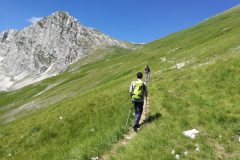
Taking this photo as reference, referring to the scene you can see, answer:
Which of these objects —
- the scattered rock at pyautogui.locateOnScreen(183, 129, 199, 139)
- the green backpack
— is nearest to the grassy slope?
the scattered rock at pyautogui.locateOnScreen(183, 129, 199, 139)

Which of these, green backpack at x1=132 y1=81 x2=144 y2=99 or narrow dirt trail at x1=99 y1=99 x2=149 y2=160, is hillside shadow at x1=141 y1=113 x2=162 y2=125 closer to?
narrow dirt trail at x1=99 y1=99 x2=149 y2=160

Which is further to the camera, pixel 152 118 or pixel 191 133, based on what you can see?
pixel 152 118

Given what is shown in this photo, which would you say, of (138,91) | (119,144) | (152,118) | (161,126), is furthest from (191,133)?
(152,118)

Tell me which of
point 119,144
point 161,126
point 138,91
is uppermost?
point 138,91

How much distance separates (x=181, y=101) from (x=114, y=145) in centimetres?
690

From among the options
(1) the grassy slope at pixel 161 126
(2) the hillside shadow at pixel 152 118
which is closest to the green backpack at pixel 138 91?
(1) the grassy slope at pixel 161 126

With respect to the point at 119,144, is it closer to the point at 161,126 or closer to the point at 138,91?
the point at 161,126

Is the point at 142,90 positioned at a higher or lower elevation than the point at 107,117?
higher

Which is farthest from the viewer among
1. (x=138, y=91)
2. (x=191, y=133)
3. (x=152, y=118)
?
(x=152, y=118)

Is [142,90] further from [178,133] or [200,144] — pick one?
[200,144]

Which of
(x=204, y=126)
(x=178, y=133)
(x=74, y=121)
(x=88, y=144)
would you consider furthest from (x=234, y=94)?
(x=74, y=121)

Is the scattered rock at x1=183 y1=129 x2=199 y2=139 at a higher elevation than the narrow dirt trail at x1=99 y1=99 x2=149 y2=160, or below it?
below

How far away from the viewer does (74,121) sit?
25.0 m

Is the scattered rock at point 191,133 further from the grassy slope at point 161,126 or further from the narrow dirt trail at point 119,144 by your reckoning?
the narrow dirt trail at point 119,144
